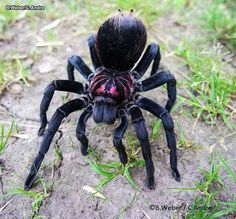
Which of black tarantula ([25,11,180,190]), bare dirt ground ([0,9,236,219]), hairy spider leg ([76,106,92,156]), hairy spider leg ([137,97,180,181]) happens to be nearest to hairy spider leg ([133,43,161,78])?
black tarantula ([25,11,180,190])

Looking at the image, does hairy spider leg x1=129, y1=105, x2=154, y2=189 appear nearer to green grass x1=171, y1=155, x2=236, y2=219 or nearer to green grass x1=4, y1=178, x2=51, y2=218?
green grass x1=171, y1=155, x2=236, y2=219

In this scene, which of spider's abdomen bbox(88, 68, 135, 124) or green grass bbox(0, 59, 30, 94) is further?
green grass bbox(0, 59, 30, 94)

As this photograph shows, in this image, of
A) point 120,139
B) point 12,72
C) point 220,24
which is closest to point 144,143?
point 120,139

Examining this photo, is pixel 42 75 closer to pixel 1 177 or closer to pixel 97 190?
pixel 1 177

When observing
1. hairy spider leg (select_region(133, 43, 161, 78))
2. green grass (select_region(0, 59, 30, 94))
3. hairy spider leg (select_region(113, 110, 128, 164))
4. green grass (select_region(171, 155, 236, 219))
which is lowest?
green grass (select_region(171, 155, 236, 219))

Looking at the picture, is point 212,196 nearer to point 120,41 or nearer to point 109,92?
point 109,92

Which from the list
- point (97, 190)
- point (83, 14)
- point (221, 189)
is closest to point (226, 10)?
point (83, 14)

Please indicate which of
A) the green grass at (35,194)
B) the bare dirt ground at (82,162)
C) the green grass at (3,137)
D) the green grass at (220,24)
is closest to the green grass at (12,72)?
the bare dirt ground at (82,162)

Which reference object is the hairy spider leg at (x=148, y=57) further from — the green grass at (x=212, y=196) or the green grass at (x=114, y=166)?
the green grass at (x=212, y=196)
